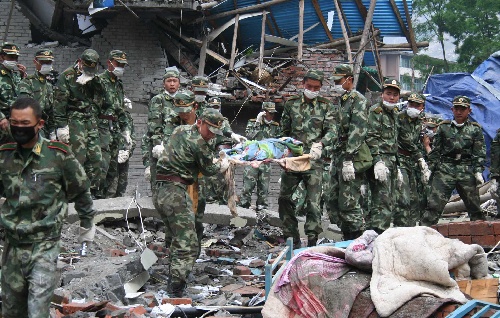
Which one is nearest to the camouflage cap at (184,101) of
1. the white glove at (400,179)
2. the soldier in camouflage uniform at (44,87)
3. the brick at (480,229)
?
the soldier in camouflage uniform at (44,87)

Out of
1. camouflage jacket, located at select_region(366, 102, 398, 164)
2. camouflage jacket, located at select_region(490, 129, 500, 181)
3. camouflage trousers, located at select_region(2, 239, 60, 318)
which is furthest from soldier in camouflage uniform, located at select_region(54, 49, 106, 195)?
camouflage jacket, located at select_region(490, 129, 500, 181)

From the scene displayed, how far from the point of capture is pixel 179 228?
26.0ft

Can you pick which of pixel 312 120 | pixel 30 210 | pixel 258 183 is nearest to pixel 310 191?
pixel 312 120

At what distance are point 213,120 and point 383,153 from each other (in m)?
3.43

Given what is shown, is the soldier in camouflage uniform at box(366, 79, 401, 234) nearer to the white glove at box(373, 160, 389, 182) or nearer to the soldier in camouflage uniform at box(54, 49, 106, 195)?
the white glove at box(373, 160, 389, 182)

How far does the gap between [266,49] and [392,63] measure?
3258 centimetres

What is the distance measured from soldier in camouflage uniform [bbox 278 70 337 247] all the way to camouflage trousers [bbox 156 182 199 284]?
2.18 m

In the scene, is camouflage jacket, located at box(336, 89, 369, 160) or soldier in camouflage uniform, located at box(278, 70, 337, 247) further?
camouflage jacket, located at box(336, 89, 369, 160)

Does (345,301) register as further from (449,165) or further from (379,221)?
(449,165)

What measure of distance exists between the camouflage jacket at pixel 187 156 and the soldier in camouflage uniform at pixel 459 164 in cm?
479

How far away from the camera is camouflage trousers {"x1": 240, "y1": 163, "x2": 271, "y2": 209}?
16328mm

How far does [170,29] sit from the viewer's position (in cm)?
1881

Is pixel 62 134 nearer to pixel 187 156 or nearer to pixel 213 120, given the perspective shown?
pixel 187 156

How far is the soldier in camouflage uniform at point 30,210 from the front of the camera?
17.8ft
